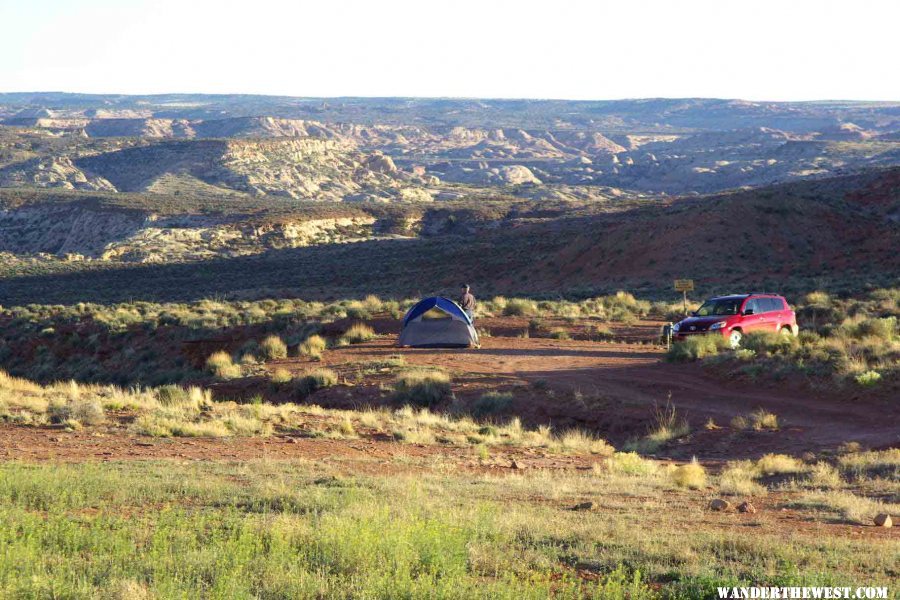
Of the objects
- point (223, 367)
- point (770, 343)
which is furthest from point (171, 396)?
point (770, 343)

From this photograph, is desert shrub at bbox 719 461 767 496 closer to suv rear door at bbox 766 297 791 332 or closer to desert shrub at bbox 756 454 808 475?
desert shrub at bbox 756 454 808 475

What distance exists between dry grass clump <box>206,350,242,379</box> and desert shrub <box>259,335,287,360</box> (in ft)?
3.17

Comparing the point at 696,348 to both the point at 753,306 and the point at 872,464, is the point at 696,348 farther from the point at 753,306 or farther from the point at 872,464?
the point at 872,464

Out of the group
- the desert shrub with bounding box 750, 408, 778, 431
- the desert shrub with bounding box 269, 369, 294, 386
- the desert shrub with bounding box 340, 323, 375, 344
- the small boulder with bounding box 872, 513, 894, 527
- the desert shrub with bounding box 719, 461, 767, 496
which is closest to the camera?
the small boulder with bounding box 872, 513, 894, 527

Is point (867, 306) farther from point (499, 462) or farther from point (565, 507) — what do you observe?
point (565, 507)

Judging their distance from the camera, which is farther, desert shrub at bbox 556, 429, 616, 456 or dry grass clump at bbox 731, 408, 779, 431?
dry grass clump at bbox 731, 408, 779, 431

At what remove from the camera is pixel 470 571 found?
301 inches

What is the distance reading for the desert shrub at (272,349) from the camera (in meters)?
27.7

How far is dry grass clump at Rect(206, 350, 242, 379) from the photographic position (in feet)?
81.7

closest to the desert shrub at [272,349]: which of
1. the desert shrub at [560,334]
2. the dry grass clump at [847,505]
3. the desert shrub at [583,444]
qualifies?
the desert shrub at [560,334]

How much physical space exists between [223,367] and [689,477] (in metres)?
16.4

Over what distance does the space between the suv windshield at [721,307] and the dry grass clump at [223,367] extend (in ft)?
40.3

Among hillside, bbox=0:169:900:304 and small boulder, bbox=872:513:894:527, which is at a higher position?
small boulder, bbox=872:513:894:527

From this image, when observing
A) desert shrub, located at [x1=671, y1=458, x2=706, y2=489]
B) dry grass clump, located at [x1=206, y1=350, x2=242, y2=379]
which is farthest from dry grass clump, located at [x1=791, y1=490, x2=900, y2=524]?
dry grass clump, located at [x1=206, y1=350, x2=242, y2=379]
